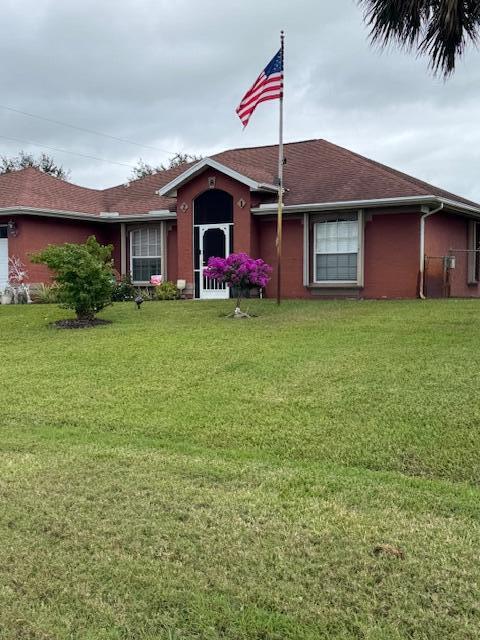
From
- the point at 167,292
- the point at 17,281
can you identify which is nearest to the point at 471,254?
the point at 167,292

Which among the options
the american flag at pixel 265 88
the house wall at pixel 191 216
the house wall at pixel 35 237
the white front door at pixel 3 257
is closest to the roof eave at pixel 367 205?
the house wall at pixel 191 216

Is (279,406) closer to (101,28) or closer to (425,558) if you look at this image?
(425,558)

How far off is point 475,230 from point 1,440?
17.6 metres

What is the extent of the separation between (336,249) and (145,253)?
256 inches

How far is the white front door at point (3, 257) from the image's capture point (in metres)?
19.4

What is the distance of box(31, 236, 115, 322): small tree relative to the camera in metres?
12.0

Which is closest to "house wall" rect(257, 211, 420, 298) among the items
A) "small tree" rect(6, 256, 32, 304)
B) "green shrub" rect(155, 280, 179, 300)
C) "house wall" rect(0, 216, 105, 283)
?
"green shrub" rect(155, 280, 179, 300)

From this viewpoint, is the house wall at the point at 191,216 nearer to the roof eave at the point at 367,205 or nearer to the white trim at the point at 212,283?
the white trim at the point at 212,283

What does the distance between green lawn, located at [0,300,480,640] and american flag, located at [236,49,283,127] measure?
7556 millimetres

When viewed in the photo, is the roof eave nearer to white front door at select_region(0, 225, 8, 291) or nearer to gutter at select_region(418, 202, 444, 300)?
A: gutter at select_region(418, 202, 444, 300)

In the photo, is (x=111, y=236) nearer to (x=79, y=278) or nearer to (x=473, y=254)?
(x=79, y=278)

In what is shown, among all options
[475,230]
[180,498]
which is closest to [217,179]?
[475,230]

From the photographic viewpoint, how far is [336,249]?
17.2 m

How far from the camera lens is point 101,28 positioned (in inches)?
637
